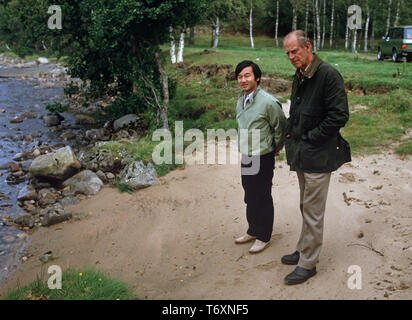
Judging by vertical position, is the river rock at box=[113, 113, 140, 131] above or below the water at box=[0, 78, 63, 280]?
above

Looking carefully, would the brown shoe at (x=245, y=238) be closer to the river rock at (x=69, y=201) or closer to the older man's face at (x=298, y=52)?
the older man's face at (x=298, y=52)

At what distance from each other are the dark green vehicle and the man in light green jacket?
55.8ft

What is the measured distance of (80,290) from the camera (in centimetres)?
462

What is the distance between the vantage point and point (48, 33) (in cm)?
1399

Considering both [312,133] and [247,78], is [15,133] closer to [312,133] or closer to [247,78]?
[247,78]

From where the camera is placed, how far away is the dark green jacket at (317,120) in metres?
3.59

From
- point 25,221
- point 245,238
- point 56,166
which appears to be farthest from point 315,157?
point 56,166

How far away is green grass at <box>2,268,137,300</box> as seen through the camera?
4.48 m

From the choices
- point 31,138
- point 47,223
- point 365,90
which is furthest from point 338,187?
point 31,138

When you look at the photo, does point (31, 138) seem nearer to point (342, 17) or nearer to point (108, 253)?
point (108, 253)

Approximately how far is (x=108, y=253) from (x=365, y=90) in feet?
32.1

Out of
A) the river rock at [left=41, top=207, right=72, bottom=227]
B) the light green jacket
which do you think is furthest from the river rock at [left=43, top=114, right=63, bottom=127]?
the light green jacket

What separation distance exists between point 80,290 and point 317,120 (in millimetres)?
3348

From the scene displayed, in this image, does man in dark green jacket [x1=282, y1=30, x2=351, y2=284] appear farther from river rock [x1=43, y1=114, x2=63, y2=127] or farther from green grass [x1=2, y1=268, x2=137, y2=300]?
river rock [x1=43, y1=114, x2=63, y2=127]
